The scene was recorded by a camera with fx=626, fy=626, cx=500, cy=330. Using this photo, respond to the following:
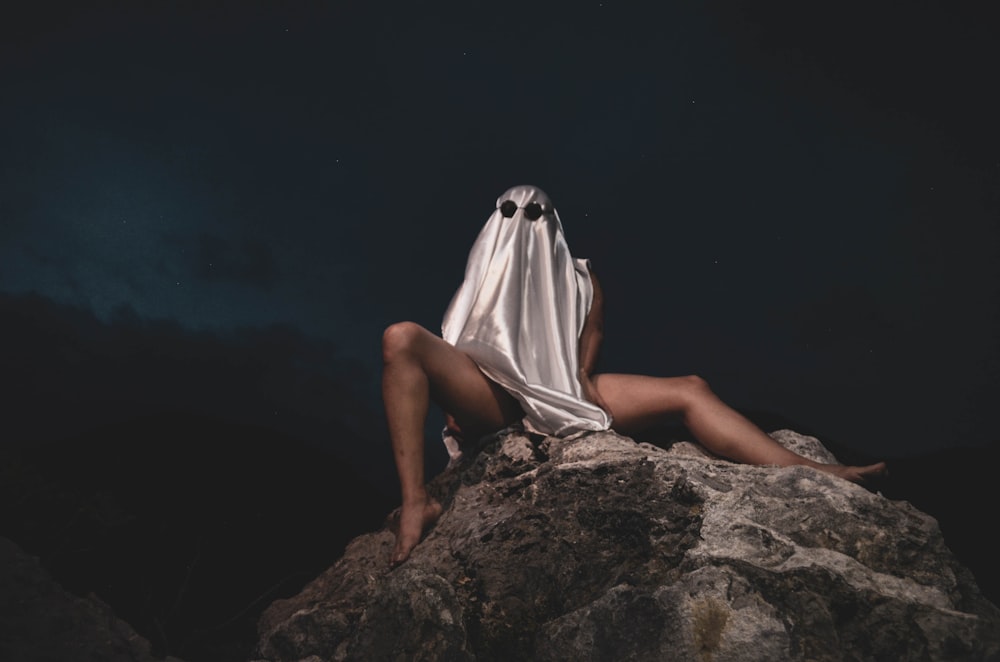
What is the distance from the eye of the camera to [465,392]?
2803 millimetres

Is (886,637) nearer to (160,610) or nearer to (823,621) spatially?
(823,621)

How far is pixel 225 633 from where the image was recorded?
8773 millimetres

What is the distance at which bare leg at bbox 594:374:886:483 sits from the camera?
2.66 meters

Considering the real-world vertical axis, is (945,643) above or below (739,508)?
below

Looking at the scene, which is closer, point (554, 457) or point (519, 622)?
point (519, 622)

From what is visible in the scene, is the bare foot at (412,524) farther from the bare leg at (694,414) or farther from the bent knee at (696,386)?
the bent knee at (696,386)

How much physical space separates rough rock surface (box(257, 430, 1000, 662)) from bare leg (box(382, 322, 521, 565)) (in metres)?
0.10

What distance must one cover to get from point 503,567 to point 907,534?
125 cm

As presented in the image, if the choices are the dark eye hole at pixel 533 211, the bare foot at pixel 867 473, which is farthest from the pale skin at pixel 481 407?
the dark eye hole at pixel 533 211

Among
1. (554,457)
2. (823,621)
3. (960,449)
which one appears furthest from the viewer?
(960,449)

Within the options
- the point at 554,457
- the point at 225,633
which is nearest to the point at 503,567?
the point at 554,457

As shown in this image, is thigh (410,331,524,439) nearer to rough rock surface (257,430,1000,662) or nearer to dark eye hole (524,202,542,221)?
rough rock surface (257,430,1000,662)

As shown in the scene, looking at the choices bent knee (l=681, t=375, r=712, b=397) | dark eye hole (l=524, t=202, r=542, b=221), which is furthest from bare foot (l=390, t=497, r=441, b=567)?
dark eye hole (l=524, t=202, r=542, b=221)

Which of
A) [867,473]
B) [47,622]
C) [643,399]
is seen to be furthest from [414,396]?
[867,473]
